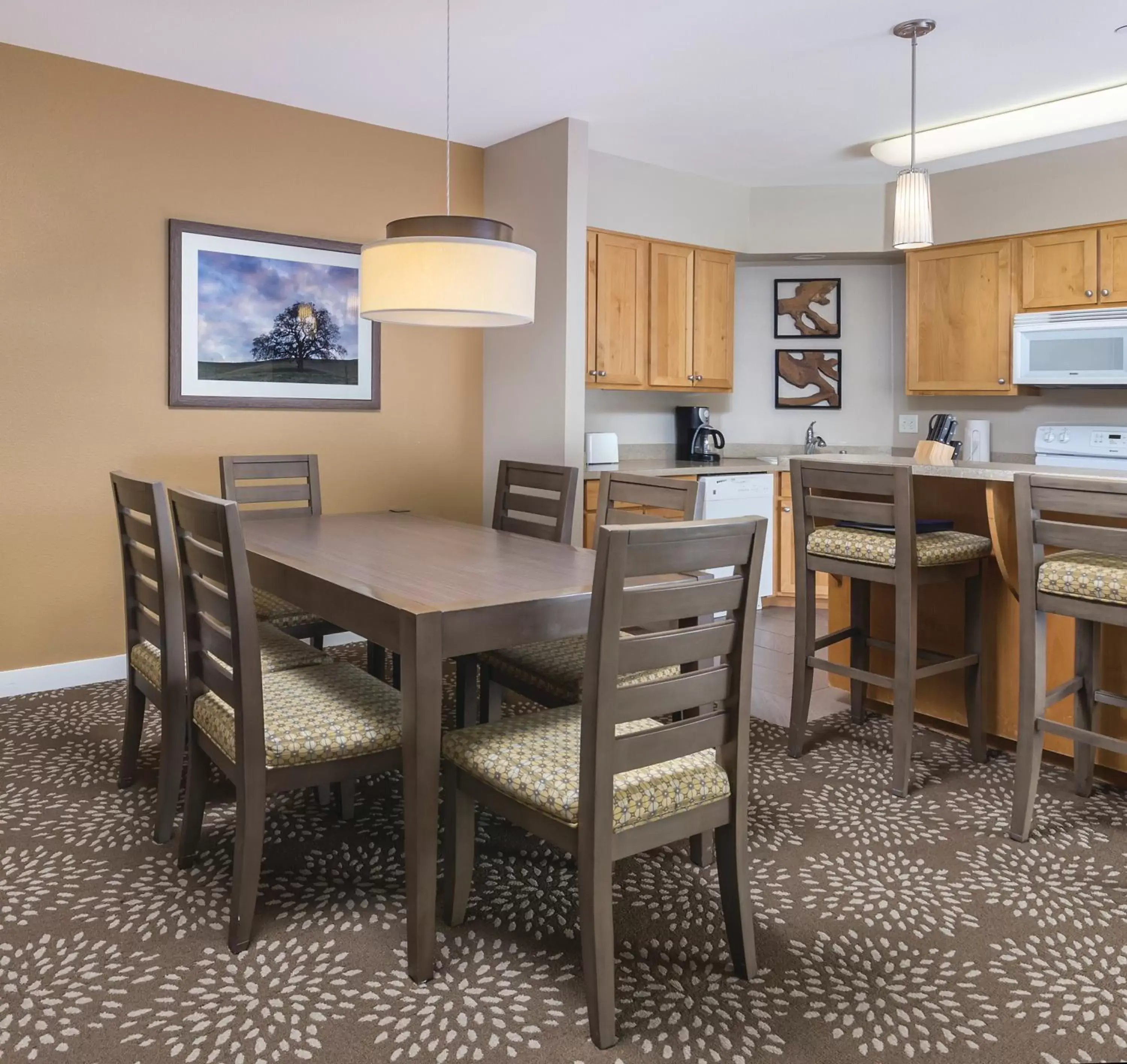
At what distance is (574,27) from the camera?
3410 millimetres

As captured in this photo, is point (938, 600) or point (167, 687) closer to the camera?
point (167, 687)

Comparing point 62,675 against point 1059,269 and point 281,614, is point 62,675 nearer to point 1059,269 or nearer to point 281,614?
point 281,614

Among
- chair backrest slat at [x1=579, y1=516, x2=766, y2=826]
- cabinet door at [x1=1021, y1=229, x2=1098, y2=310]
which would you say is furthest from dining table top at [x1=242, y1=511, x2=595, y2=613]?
cabinet door at [x1=1021, y1=229, x2=1098, y2=310]

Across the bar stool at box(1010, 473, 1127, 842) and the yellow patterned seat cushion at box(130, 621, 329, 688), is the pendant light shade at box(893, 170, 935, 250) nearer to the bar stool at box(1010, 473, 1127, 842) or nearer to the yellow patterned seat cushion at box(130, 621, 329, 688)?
the bar stool at box(1010, 473, 1127, 842)

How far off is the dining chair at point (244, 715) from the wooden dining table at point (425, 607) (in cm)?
16

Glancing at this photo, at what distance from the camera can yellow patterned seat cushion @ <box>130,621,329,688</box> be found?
102 inches

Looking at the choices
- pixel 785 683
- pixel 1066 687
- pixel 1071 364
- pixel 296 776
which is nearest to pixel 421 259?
pixel 296 776

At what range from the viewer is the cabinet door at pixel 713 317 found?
5.57 m

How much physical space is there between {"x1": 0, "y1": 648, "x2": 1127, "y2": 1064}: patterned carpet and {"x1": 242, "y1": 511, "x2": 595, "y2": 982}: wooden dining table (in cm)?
21

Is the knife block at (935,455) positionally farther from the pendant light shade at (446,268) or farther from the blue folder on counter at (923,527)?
the pendant light shade at (446,268)

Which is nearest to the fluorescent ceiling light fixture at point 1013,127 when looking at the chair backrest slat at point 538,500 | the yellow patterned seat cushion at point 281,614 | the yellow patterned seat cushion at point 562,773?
the chair backrest slat at point 538,500

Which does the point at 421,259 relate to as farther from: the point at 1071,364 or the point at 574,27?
the point at 1071,364

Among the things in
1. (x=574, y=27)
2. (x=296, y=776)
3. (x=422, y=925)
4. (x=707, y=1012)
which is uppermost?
(x=574, y=27)

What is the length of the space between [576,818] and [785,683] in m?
2.56
